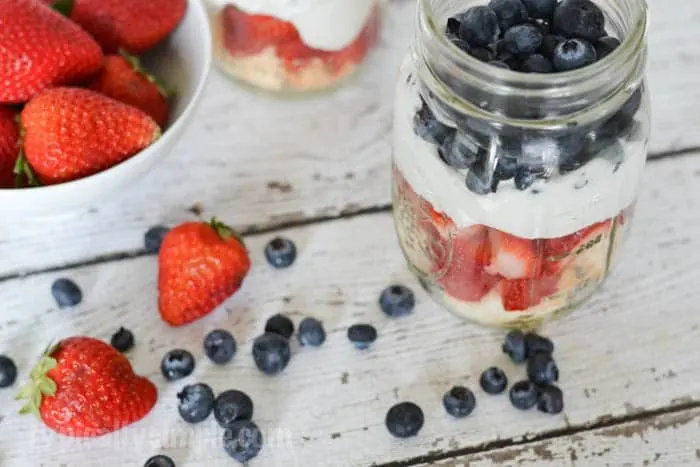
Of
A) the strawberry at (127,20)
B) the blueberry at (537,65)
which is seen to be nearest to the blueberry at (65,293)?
the strawberry at (127,20)

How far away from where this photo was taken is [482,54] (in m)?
0.69

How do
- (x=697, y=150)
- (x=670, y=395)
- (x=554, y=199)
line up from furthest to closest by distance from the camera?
(x=697, y=150) < (x=670, y=395) < (x=554, y=199)

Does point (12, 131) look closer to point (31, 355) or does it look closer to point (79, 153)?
point (79, 153)

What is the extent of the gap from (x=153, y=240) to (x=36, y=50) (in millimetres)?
197

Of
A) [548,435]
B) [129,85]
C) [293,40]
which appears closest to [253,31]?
[293,40]

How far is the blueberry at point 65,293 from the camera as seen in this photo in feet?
2.80

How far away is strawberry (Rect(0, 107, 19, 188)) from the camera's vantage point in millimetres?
841

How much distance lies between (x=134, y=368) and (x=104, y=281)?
0.10 m

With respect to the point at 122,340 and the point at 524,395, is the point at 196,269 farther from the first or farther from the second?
the point at 524,395

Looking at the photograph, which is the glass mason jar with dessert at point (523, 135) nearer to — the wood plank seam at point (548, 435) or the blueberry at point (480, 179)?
the blueberry at point (480, 179)

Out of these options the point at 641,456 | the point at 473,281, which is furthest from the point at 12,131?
the point at 641,456

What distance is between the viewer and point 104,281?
88 cm

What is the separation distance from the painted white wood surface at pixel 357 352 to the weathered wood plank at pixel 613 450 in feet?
0.04

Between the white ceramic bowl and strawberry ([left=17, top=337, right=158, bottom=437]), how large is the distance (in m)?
0.13
